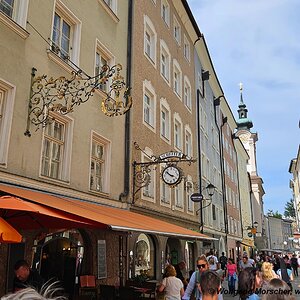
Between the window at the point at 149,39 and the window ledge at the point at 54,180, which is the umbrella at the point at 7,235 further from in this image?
the window at the point at 149,39

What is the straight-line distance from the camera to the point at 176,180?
45.8 ft

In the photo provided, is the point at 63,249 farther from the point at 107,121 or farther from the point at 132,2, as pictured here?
the point at 132,2

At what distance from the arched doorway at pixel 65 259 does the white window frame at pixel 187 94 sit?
572 inches

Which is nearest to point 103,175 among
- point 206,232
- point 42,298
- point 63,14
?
point 63,14

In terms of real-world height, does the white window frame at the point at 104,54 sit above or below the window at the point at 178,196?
above

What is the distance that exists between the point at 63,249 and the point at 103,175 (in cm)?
288

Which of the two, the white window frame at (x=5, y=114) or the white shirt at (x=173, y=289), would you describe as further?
the white shirt at (x=173, y=289)

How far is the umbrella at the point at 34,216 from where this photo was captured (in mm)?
5760

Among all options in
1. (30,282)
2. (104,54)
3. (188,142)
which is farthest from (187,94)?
(30,282)

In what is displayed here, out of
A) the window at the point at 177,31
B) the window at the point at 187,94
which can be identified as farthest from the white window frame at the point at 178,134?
the window at the point at 177,31

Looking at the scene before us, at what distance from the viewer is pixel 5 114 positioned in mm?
8281

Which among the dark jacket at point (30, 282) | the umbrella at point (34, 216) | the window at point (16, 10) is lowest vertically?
the dark jacket at point (30, 282)

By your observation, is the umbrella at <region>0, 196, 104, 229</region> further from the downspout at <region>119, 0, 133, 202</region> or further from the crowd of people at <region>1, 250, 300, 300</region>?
the downspout at <region>119, 0, 133, 202</region>

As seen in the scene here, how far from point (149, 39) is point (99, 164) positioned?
28.1 feet
